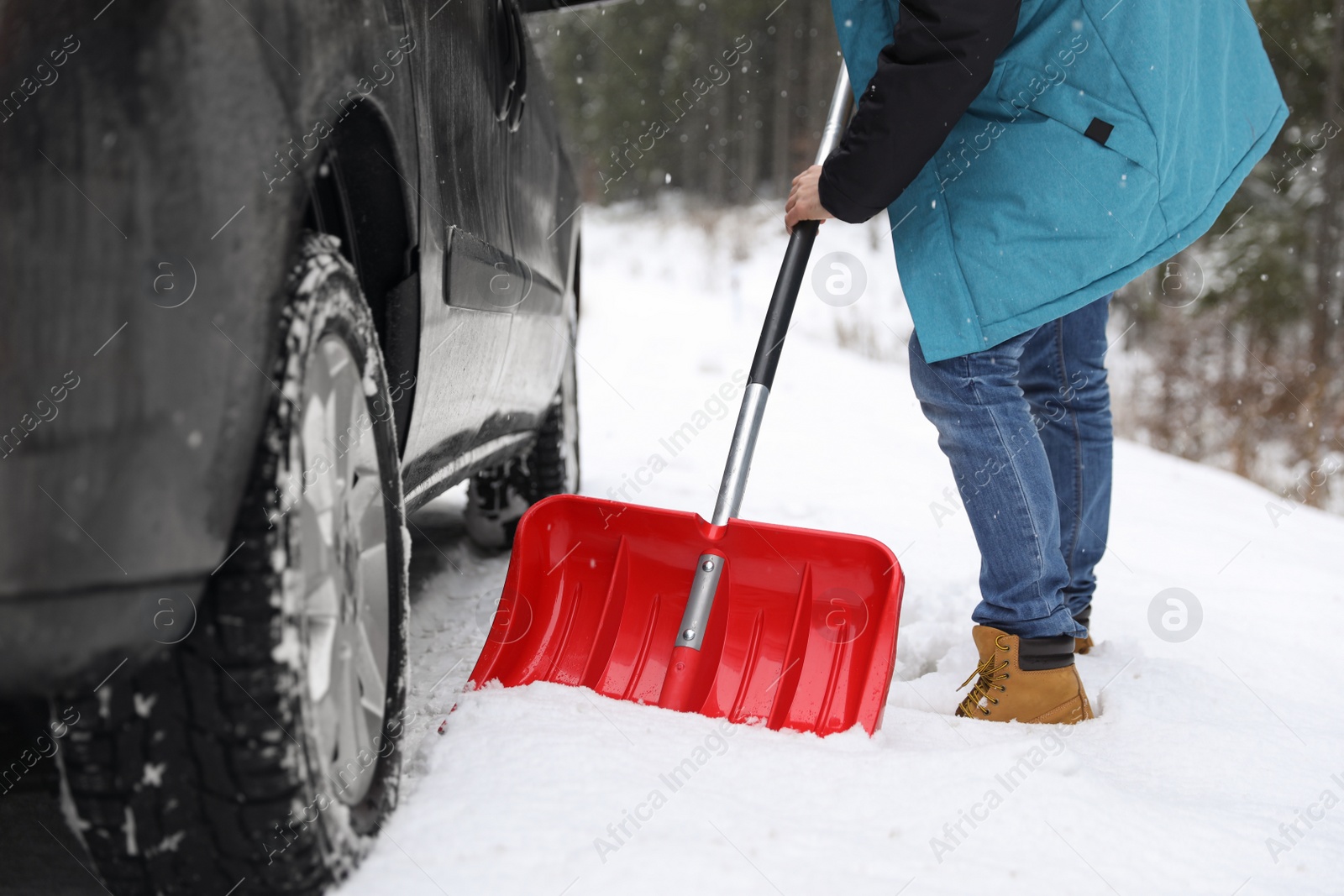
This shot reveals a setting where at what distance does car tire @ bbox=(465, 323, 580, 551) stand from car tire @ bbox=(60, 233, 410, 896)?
1803 millimetres

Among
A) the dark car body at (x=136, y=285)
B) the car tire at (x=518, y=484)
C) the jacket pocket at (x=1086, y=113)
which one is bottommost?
the car tire at (x=518, y=484)

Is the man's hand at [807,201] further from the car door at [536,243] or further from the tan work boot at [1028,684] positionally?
the tan work boot at [1028,684]

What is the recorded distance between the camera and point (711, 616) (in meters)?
1.71

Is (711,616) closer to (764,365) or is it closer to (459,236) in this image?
(764,365)

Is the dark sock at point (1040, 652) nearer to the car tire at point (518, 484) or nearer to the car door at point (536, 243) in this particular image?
the car door at point (536, 243)

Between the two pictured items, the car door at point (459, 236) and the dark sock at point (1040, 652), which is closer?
the car door at point (459, 236)

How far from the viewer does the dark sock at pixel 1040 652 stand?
1739mm

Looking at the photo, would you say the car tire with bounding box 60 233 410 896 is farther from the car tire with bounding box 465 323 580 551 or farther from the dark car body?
the car tire with bounding box 465 323 580 551

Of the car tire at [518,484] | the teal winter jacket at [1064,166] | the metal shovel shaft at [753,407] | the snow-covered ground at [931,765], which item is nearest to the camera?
the snow-covered ground at [931,765]

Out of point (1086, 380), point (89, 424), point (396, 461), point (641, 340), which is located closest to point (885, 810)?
point (396, 461)

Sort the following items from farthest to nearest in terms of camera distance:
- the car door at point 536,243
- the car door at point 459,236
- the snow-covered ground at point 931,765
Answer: the car door at point 536,243 < the car door at point 459,236 < the snow-covered ground at point 931,765

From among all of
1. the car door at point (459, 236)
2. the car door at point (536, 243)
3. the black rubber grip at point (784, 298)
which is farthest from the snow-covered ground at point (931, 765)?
the black rubber grip at point (784, 298)

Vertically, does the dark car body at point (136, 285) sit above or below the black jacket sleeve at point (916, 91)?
below

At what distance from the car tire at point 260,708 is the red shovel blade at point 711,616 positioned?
0.66 meters
